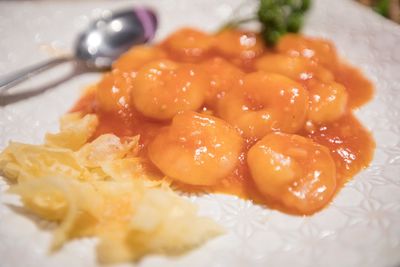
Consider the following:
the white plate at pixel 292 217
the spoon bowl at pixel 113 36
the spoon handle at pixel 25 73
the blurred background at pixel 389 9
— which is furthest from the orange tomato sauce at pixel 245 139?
the blurred background at pixel 389 9

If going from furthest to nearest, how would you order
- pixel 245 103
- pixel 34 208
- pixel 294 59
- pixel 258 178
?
pixel 294 59 → pixel 245 103 → pixel 258 178 → pixel 34 208

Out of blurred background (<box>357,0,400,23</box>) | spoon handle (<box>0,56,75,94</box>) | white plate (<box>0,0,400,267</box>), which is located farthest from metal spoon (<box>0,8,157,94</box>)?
blurred background (<box>357,0,400,23</box>)

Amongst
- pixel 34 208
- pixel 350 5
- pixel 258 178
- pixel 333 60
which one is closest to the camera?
pixel 34 208

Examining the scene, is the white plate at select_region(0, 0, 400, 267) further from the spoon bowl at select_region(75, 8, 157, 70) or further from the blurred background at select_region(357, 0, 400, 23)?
the blurred background at select_region(357, 0, 400, 23)

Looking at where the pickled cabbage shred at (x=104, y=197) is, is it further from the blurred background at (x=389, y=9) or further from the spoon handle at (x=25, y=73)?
the blurred background at (x=389, y=9)

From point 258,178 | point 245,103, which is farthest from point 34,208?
point 245,103

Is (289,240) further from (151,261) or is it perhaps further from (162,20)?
(162,20)

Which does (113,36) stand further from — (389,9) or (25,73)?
(389,9)
